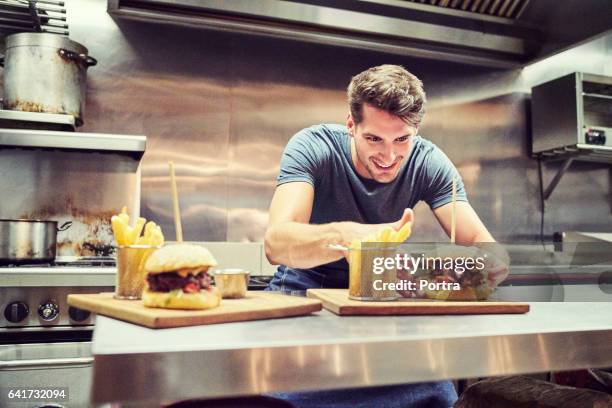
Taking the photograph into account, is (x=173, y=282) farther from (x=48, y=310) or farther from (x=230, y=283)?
(x=48, y=310)

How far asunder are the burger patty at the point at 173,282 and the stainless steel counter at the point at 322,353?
0.09 meters

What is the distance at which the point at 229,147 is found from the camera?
311 cm

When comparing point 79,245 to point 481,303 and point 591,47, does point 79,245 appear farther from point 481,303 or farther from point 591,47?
point 591,47

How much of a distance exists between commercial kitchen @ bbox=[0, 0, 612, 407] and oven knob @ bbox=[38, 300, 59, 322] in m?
0.01

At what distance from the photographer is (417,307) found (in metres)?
1.01

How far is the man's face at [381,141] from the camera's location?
1.61m

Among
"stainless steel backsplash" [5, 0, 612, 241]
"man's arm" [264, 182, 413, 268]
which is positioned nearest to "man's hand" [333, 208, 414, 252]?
"man's arm" [264, 182, 413, 268]

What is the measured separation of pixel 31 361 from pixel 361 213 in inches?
50.0

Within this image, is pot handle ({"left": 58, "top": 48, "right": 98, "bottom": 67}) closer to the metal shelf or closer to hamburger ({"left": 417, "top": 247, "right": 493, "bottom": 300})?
hamburger ({"left": 417, "top": 247, "right": 493, "bottom": 300})

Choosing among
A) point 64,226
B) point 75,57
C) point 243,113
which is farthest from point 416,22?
point 64,226

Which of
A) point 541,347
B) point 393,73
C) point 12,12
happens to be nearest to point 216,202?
point 12,12

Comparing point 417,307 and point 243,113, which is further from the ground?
point 243,113

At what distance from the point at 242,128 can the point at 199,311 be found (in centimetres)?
234

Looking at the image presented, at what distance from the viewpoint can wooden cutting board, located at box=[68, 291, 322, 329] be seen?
0.82 meters
